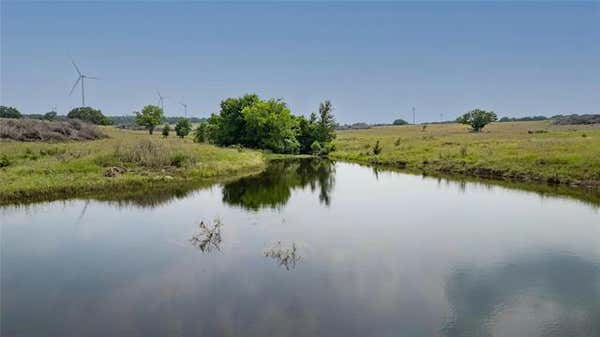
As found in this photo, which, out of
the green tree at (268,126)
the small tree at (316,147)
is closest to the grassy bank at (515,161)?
the green tree at (268,126)

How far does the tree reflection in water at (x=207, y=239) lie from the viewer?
1795 centimetres

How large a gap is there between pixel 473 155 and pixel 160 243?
4071 cm

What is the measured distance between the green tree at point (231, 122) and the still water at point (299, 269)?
5075 centimetres

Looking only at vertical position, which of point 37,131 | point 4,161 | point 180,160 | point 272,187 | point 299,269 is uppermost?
point 37,131

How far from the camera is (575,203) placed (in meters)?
26.6

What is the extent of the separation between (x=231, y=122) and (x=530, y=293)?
6857cm

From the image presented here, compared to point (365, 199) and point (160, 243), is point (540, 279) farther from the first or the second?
point (365, 199)

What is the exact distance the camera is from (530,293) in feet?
41.5

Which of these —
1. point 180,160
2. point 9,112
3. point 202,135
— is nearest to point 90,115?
point 9,112

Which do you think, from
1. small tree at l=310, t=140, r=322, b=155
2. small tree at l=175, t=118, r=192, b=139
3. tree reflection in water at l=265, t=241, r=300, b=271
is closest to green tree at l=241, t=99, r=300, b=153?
small tree at l=310, t=140, r=322, b=155

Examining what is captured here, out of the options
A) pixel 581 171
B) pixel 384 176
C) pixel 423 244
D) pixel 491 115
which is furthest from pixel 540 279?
pixel 491 115

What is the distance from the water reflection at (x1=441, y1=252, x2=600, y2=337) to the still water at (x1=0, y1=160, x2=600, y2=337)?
0.18 feet

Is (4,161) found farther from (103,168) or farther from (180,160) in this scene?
(180,160)

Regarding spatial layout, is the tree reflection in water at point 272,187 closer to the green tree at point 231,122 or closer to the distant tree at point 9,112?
the green tree at point 231,122
